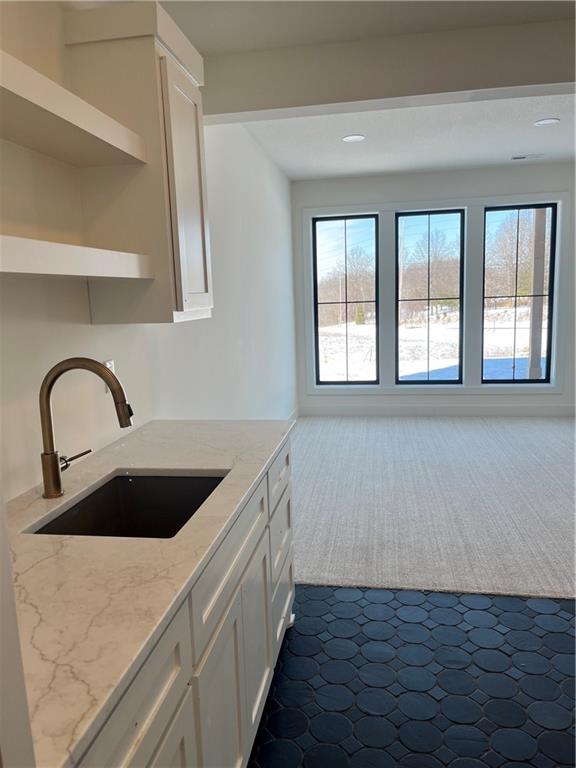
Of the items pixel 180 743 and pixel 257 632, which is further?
pixel 257 632

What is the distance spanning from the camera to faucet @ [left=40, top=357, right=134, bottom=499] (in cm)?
147

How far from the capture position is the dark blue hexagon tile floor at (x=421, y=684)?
1.80 metres

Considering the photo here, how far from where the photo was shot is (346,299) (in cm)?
650

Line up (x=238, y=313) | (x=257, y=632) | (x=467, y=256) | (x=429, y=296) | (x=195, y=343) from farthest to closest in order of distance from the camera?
(x=429, y=296) < (x=467, y=256) < (x=238, y=313) < (x=195, y=343) < (x=257, y=632)

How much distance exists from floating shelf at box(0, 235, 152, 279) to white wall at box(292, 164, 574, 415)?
A: 4721mm

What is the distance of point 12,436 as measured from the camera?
156cm

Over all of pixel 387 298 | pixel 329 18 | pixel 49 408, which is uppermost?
pixel 329 18

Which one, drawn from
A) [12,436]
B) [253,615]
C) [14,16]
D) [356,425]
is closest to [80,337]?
[12,436]

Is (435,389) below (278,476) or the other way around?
below

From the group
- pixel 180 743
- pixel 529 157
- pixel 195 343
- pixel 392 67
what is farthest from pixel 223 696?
pixel 529 157

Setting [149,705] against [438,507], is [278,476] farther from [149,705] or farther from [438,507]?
[438,507]

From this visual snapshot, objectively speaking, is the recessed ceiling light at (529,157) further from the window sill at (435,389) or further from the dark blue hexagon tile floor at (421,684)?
the dark blue hexagon tile floor at (421,684)

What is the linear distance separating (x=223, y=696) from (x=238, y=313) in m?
2.86

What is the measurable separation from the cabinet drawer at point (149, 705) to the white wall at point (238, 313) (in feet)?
5.19
